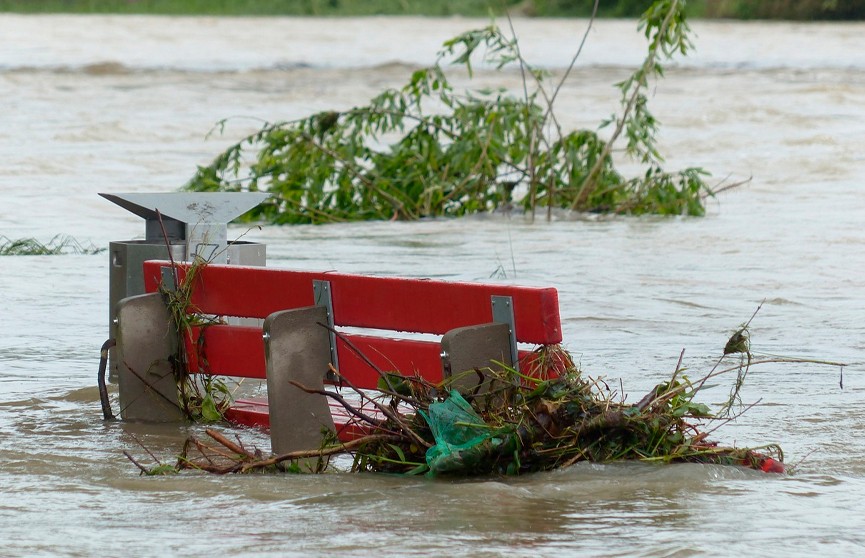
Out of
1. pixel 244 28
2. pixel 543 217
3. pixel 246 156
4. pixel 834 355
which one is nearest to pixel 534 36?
pixel 244 28

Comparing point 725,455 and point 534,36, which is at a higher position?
point 534,36

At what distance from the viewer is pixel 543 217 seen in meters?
14.9

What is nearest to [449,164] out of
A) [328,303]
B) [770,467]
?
[328,303]

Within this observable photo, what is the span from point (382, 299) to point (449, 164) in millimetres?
9022

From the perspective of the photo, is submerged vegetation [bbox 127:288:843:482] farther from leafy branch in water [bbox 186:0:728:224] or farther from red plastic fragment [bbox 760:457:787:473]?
leafy branch in water [bbox 186:0:728:224]

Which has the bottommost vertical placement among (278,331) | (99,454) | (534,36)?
(99,454)

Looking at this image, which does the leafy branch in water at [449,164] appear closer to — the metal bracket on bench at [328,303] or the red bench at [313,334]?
the red bench at [313,334]

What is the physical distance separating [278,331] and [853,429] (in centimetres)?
246

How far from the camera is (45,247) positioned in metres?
11.9

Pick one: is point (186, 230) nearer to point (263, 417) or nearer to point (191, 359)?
point (191, 359)

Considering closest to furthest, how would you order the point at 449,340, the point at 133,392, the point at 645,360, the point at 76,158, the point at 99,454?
the point at 449,340, the point at 99,454, the point at 133,392, the point at 645,360, the point at 76,158

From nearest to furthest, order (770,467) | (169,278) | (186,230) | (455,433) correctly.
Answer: (455,433)
(770,467)
(169,278)
(186,230)

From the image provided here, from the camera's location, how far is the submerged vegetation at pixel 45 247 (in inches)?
462

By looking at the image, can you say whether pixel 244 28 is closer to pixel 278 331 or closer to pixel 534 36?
pixel 534 36
